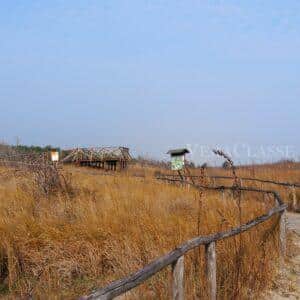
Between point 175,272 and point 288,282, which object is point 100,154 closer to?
point 288,282

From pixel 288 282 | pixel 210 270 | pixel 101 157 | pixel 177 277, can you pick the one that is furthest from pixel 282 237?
pixel 101 157

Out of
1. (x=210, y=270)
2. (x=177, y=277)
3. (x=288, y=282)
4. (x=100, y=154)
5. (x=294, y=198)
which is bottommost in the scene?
(x=294, y=198)

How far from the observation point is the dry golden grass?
465 centimetres

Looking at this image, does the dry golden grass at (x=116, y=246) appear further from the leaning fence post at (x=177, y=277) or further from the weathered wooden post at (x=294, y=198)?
the weathered wooden post at (x=294, y=198)

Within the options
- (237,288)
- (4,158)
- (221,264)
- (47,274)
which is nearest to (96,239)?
(47,274)

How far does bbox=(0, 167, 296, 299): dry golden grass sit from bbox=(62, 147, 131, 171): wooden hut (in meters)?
20.9

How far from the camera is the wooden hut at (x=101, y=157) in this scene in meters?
28.9

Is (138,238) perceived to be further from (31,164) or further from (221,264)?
(31,164)

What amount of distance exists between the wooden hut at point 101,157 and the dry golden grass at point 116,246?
68.4 feet

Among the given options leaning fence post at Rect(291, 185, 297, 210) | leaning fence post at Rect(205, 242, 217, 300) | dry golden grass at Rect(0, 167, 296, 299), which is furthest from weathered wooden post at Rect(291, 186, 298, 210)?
leaning fence post at Rect(205, 242, 217, 300)


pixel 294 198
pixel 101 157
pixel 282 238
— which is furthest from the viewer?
pixel 101 157

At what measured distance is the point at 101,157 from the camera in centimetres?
2917

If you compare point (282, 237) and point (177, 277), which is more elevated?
point (177, 277)

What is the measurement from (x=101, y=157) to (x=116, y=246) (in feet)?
76.9
